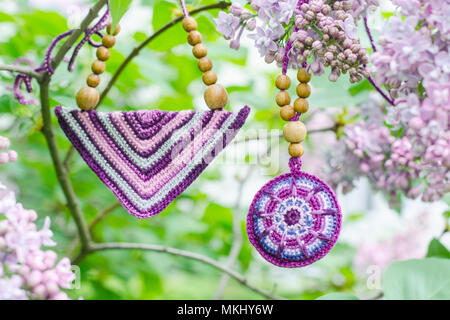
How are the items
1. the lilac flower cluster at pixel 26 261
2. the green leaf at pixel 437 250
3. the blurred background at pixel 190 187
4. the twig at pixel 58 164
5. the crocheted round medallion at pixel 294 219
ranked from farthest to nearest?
the blurred background at pixel 190 187, the green leaf at pixel 437 250, the twig at pixel 58 164, the crocheted round medallion at pixel 294 219, the lilac flower cluster at pixel 26 261

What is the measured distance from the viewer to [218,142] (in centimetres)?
57

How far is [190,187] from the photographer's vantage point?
4.83ft

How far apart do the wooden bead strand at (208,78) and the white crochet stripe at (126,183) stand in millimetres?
26

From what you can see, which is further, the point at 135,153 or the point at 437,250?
the point at 437,250

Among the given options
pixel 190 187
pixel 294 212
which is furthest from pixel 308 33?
pixel 190 187

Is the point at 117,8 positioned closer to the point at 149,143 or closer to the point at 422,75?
the point at 149,143

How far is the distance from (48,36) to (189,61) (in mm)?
410

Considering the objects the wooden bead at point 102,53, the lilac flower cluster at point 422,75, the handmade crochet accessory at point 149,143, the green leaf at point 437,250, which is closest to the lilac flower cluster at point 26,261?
the handmade crochet accessory at point 149,143

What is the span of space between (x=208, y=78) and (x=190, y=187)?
925 millimetres

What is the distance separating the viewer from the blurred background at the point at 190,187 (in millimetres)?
1081

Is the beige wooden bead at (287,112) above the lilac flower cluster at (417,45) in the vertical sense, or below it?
below

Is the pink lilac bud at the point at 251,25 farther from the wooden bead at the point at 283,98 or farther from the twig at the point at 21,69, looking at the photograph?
the twig at the point at 21,69

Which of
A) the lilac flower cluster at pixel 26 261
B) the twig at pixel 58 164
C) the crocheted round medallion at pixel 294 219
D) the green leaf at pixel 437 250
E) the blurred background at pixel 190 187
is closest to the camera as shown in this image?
the lilac flower cluster at pixel 26 261

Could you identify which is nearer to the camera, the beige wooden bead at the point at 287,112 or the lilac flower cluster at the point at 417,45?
the lilac flower cluster at the point at 417,45
